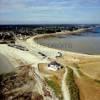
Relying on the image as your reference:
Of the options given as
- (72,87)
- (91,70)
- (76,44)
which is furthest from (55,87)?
(76,44)

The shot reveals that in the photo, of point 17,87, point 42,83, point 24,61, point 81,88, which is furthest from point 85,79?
point 24,61

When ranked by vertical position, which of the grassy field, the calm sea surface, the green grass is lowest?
the calm sea surface

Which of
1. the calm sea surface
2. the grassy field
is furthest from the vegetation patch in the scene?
the calm sea surface

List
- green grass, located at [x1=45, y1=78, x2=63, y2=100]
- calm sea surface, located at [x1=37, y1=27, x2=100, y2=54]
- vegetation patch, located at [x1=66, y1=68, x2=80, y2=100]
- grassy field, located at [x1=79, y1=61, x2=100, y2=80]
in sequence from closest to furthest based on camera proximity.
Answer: vegetation patch, located at [x1=66, y1=68, x2=80, y2=100]
green grass, located at [x1=45, y1=78, x2=63, y2=100]
grassy field, located at [x1=79, y1=61, x2=100, y2=80]
calm sea surface, located at [x1=37, y1=27, x2=100, y2=54]

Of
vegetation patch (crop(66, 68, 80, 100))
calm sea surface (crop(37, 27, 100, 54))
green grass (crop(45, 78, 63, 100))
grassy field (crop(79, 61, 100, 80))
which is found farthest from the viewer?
calm sea surface (crop(37, 27, 100, 54))

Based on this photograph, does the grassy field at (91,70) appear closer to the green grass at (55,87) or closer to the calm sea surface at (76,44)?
the green grass at (55,87)

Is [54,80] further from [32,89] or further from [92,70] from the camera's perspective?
[92,70]

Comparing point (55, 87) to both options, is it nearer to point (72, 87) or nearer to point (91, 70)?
point (72, 87)

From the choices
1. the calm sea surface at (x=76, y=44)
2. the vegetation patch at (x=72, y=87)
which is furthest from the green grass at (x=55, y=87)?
the calm sea surface at (x=76, y=44)

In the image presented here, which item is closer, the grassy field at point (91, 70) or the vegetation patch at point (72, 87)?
the vegetation patch at point (72, 87)

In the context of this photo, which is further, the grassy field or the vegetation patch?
the grassy field

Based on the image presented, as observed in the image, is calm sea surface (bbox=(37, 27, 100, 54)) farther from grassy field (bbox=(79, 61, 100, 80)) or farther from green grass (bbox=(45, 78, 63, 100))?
green grass (bbox=(45, 78, 63, 100))

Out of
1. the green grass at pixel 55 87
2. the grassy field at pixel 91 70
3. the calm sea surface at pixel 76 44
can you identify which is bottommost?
the calm sea surface at pixel 76 44
